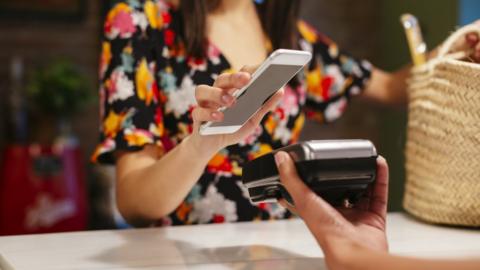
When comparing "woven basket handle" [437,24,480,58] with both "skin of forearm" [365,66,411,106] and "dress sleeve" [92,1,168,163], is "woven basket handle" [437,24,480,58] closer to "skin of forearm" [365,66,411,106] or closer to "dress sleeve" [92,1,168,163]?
"skin of forearm" [365,66,411,106]

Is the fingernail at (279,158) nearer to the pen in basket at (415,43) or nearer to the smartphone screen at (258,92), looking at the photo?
the smartphone screen at (258,92)

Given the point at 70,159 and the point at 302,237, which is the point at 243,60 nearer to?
the point at 302,237

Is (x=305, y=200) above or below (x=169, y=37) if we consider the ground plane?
below

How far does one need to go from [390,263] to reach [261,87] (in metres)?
0.25

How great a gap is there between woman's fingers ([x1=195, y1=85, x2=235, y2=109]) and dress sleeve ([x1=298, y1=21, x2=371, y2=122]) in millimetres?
604

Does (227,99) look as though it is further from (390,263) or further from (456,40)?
(456,40)

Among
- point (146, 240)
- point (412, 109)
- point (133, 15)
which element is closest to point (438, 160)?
Result: point (412, 109)

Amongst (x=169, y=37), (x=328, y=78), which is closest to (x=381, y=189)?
(x=169, y=37)

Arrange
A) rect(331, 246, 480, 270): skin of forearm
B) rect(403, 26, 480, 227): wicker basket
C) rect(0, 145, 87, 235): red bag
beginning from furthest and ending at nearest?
rect(0, 145, 87, 235): red bag → rect(403, 26, 480, 227): wicker basket → rect(331, 246, 480, 270): skin of forearm

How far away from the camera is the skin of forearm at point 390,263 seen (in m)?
0.40

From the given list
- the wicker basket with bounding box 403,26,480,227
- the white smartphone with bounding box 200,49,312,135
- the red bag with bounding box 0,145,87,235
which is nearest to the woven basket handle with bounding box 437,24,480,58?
the wicker basket with bounding box 403,26,480,227

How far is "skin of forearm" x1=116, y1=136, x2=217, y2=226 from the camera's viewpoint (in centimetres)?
83

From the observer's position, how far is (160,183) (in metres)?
0.88

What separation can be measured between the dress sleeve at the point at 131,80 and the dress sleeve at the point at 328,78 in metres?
0.37
